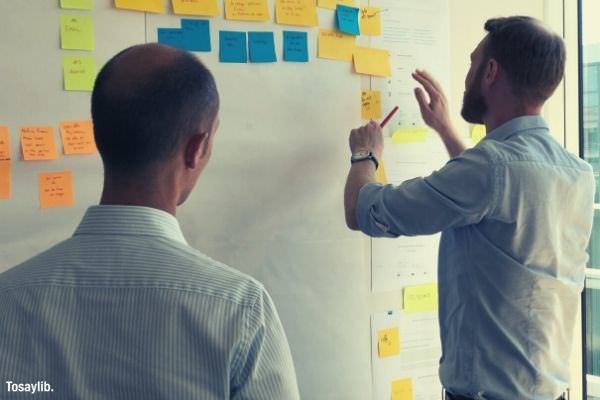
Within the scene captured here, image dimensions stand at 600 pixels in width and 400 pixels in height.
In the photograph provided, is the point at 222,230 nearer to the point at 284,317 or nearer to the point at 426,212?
the point at 284,317

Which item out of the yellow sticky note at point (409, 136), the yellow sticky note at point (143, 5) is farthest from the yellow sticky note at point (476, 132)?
the yellow sticky note at point (143, 5)

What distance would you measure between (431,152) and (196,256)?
123cm

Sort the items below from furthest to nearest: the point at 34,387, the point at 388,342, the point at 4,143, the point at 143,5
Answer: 1. the point at 388,342
2. the point at 143,5
3. the point at 4,143
4. the point at 34,387

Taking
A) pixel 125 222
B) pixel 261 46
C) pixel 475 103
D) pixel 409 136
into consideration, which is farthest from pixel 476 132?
pixel 125 222

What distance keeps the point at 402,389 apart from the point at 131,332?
4.09 ft

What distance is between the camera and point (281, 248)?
5.47ft

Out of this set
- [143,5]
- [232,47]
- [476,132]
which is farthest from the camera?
[476,132]

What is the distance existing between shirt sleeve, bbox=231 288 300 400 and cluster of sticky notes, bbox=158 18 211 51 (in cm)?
86

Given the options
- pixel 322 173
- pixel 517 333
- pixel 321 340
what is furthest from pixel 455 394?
pixel 322 173

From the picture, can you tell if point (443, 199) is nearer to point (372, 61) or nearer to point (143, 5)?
point (372, 61)

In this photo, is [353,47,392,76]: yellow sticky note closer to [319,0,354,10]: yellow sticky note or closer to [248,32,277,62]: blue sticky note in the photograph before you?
[319,0,354,10]: yellow sticky note

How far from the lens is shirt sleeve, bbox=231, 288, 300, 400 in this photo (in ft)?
2.69

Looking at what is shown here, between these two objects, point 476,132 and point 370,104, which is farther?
point 476,132

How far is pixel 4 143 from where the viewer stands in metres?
1.35
